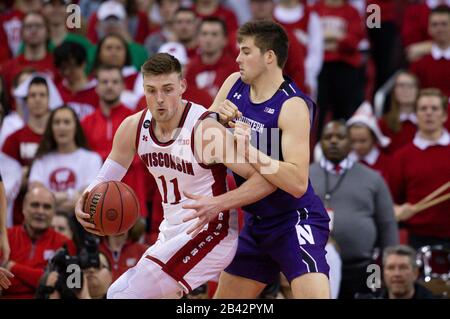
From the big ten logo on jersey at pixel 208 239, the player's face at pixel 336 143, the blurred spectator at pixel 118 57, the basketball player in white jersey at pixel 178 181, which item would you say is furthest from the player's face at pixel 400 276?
the blurred spectator at pixel 118 57

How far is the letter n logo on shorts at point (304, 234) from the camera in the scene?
21.9 feet

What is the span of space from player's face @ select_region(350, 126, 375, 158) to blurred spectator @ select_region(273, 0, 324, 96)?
1.49 m

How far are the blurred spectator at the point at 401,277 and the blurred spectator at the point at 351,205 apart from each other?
1.85 ft

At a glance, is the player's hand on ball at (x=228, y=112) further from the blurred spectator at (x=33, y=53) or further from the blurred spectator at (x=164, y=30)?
the blurred spectator at (x=164, y=30)

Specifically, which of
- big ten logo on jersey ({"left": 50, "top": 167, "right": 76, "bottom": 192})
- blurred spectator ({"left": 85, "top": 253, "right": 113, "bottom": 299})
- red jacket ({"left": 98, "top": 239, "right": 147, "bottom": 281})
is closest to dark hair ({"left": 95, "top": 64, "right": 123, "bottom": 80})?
big ten logo on jersey ({"left": 50, "top": 167, "right": 76, "bottom": 192})

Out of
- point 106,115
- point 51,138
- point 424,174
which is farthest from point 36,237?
point 424,174

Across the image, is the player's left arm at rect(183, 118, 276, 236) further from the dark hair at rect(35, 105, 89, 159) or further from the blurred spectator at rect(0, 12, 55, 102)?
the blurred spectator at rect(0, 12, 55, 102)

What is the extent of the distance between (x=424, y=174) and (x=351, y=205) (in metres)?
0.99

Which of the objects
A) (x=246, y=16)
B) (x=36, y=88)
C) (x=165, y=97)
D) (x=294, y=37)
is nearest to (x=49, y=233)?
(x=36, y=88)

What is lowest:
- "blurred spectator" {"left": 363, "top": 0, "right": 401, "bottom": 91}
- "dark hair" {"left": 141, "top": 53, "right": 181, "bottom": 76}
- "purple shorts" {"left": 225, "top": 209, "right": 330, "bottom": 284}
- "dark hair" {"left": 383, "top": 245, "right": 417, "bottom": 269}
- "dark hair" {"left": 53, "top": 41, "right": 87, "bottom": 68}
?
"dark hair" {"left": 383, "top": 245, "right": 417, "bottom": 269}

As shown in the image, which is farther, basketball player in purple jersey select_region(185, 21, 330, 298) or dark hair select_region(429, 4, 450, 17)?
dark hair select_region(429, 4, 450, 17)

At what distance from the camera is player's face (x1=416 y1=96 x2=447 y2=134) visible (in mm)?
10094

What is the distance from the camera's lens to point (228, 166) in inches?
256
